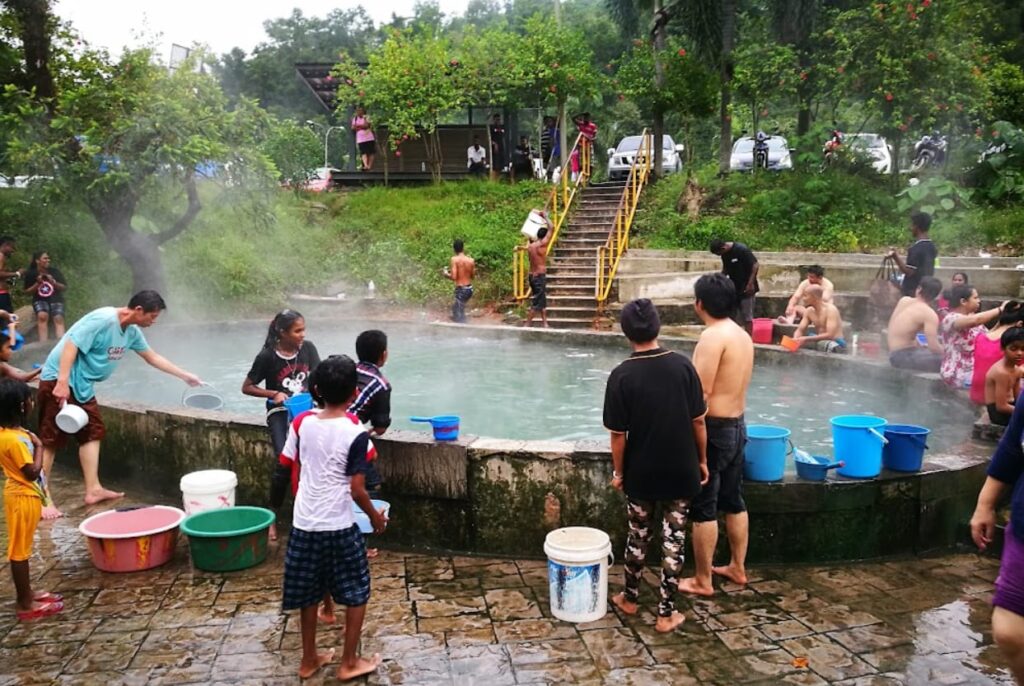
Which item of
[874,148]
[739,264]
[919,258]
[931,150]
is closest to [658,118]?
[874,148]

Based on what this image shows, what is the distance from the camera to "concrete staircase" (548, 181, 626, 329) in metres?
14.4

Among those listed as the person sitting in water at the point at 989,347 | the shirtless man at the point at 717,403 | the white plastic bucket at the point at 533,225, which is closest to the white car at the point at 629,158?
the white plastic bucket at the point at 533,225

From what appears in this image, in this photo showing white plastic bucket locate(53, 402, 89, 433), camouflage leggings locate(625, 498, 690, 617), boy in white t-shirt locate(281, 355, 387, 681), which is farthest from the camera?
white plastic bucket locate(53, 402, 89, 433)

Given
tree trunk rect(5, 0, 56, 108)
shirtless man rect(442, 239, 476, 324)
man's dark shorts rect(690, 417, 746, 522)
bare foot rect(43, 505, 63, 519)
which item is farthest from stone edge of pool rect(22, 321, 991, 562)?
tree trunk rect(5, 0, 56, 108)

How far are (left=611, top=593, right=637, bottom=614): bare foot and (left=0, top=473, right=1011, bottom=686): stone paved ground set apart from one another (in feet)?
0.24

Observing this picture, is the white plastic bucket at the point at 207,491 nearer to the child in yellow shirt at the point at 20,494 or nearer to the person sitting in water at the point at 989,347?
the child in yellow shirt at the point at 20,494

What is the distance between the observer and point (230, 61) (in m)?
68.1

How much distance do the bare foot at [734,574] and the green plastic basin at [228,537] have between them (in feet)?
9.50

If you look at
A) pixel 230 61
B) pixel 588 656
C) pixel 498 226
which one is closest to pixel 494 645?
A: pixel 588 656

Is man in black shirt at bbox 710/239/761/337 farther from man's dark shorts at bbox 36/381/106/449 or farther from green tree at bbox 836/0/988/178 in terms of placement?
green tree at bbox 836/0/988/178

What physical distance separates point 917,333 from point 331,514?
7310 mm

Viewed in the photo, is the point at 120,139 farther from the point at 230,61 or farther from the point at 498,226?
the point at 230,61

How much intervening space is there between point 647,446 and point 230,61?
73525 millimetres

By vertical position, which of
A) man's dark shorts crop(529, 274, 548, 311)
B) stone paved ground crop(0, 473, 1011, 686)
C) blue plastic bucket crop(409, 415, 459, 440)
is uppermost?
man's dark shorts crop(529, 274, 548, 311)
